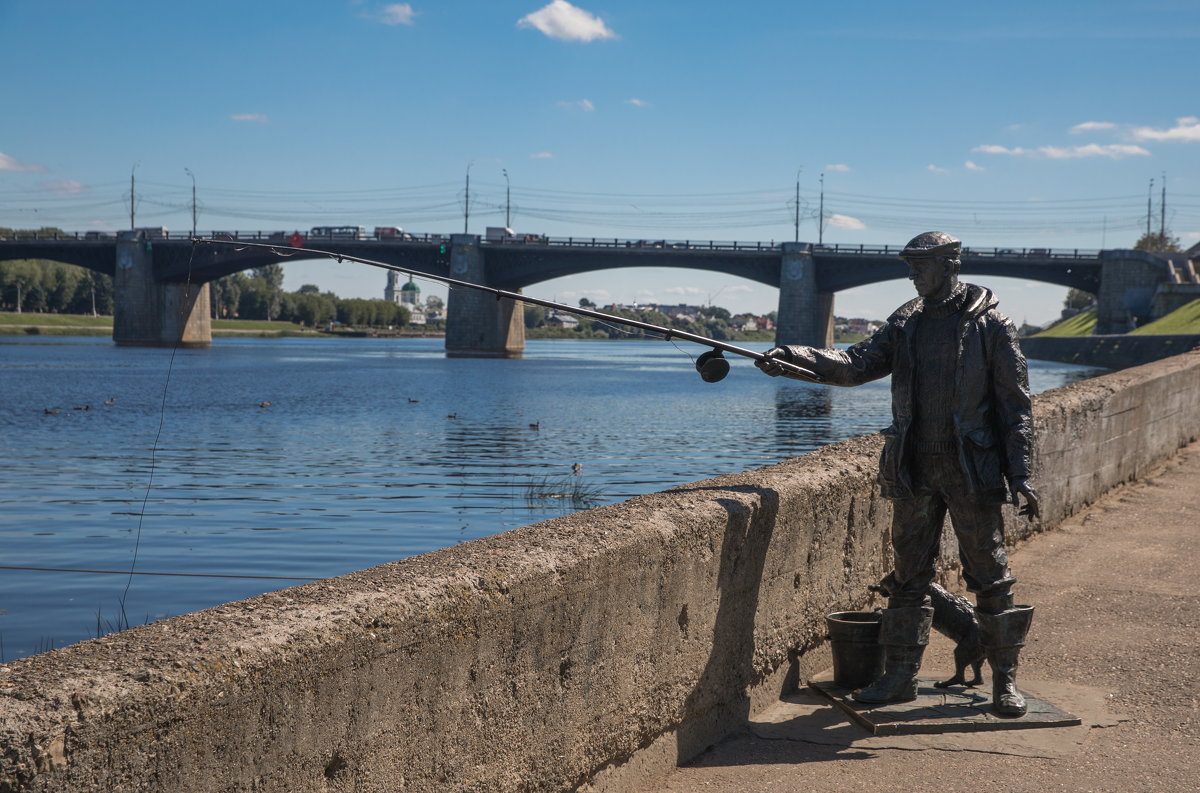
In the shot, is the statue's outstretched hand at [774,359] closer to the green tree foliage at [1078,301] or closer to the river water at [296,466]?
the river water at [296,466]

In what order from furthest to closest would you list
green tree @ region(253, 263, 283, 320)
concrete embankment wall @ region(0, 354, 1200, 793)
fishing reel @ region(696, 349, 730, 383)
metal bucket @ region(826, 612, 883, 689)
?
green tree @ region(253, 263, 283, 320) → metal bucket @ region(826, 612, 883, 689) → fishing reel @ region(696, 349, 730, 383) → concrete embankment wall @ region(0, 354, 1200, 793)

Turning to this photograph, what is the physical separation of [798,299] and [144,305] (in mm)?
46945

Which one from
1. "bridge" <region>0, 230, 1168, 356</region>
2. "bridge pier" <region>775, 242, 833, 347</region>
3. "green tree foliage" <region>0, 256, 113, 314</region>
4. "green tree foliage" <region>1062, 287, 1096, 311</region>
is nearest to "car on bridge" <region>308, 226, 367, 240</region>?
"bridge" <region>0, 230, 1168, 356</region>

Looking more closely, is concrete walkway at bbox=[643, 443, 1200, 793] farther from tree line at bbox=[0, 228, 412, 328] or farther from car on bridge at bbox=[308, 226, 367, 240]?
A: tree line at bbox=[0, 228, 412, 328]

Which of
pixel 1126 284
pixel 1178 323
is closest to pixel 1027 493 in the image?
pixel 1178 323

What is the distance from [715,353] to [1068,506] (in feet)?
16.6

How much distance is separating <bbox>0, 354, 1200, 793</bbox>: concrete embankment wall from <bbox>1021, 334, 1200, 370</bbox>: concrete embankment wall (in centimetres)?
3683

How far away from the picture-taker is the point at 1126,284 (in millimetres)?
75688

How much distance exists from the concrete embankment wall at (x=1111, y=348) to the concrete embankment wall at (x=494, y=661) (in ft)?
121

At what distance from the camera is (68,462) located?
23.0 m

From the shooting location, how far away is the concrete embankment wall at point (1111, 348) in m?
49.4

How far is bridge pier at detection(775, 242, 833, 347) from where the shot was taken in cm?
7675

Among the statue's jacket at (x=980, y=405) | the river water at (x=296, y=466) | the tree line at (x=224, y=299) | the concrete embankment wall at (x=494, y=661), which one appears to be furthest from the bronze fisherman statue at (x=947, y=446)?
the tree line at (x=224, y=299)

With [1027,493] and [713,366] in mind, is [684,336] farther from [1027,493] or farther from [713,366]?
[1027,493]
